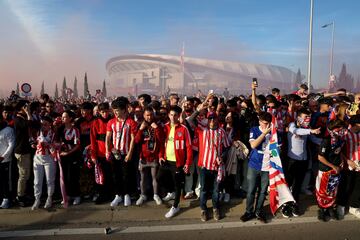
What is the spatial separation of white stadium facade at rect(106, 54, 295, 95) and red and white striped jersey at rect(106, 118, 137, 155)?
136 metres

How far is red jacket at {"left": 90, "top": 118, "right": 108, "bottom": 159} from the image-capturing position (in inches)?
223

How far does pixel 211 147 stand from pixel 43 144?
3.02m

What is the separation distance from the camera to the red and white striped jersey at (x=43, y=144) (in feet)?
17.6

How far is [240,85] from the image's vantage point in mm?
157375

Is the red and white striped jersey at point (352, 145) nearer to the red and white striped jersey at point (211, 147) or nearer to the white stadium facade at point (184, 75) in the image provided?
the red and white striped jersey at point (211, 147)

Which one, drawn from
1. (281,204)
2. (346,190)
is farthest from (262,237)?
(346,190)

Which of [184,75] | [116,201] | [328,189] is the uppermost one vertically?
[184,75]

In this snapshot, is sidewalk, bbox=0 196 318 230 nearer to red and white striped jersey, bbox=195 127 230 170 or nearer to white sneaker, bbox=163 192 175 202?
white sneaker, bbox=163 192 175 202

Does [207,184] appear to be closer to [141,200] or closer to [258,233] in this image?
[258,233]

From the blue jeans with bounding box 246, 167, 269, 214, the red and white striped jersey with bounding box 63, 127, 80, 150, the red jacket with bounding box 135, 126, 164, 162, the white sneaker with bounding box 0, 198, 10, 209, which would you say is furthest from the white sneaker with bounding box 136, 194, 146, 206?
the white sneaker with bounding box 0, 198, 10, 209

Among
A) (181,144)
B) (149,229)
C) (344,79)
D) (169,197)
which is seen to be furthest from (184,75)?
(149,229)

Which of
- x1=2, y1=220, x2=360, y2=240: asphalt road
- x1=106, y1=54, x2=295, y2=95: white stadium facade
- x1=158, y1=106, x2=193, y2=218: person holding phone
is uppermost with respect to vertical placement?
x1=106, y1=54, x2=295, y2=95: white stadium facade

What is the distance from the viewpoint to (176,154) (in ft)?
17.4

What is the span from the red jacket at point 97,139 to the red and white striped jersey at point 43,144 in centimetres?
73
